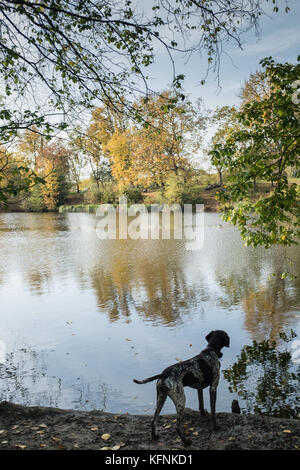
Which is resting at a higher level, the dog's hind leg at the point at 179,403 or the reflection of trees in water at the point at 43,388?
the dog's hind leg at the point at 179,403

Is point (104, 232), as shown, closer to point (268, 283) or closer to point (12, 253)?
point (12, 253)

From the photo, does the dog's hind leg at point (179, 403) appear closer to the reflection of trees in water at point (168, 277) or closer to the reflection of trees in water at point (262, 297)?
the reflection of trees in water at point (262, 297)

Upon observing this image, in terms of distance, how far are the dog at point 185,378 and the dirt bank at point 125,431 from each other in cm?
17

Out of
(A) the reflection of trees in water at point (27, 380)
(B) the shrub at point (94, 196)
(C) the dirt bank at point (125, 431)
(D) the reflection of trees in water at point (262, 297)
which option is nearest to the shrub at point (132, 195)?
(B) the shrub at point (94, 196)

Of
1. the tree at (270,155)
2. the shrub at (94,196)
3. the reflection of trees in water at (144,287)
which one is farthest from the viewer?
the shrub at (94,196)

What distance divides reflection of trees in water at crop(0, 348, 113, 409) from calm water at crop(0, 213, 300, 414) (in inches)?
0.6

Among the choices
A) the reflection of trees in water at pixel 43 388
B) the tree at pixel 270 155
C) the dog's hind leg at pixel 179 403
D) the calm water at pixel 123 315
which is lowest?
the reflection of trees in water at pixel 43 388

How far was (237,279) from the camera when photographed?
11727 millimetres

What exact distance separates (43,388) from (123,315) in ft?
11.2

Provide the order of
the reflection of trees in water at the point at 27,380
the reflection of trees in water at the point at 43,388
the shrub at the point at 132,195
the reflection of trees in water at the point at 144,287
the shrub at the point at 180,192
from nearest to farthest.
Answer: the reflection of trees in water at the point at 43,388 < the reflection of trees in water at the point at 27,380 < the reflection of trees in water at the point at 144,287 < the shrub at the point at 180,192 < the shrub at the point at 132,195

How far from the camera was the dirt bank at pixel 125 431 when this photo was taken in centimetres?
374

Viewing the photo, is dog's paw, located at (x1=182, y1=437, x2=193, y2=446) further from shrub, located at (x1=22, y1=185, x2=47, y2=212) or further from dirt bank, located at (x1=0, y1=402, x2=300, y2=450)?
shrub, located at (x1=22, y1=185, x2=47, y2=212)

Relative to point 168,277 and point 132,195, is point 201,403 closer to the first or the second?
point 168,277

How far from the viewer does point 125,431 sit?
4102 mm
